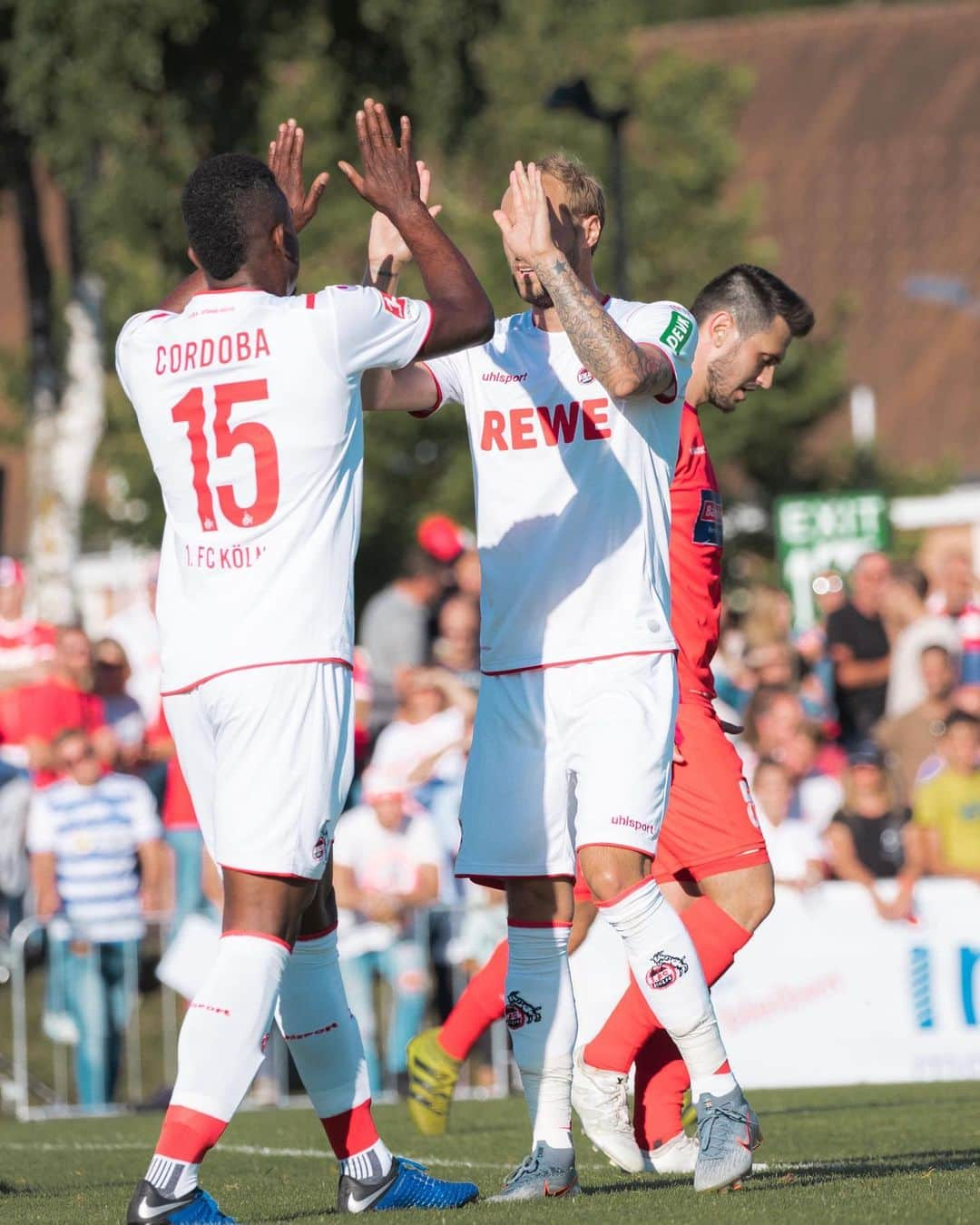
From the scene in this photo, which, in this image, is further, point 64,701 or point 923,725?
point 64,701

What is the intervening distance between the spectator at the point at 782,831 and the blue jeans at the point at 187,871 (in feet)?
11.8

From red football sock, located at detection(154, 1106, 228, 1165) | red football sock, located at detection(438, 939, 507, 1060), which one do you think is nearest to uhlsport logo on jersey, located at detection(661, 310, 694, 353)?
red football sock, located at detection(154, 1106, 228, 1165)

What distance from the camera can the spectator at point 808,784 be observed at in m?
14.7

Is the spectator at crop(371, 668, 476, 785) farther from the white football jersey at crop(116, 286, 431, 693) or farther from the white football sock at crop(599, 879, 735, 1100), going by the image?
the white football jersey at crop(116, 286, 431, 693)

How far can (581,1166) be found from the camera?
754cm

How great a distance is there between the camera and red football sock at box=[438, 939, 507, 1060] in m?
7.96

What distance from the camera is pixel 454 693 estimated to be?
1498cm

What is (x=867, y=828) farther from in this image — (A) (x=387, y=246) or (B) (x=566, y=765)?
(A) (x=387, y=246)

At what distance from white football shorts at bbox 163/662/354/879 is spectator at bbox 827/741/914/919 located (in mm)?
9077

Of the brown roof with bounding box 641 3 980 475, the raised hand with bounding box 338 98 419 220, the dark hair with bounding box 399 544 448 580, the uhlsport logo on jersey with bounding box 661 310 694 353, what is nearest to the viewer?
the raised hand with bounding box 338 98 419 220

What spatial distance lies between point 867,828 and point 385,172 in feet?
30.7

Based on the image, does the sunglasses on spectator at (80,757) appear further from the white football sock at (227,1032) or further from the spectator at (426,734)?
the white football sock at (227,1032)

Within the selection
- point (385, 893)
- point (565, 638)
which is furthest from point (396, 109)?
point (565, 638)

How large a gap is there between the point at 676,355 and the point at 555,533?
603 mm
